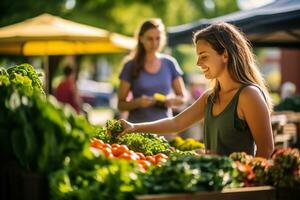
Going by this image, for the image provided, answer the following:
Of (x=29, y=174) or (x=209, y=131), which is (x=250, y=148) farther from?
(x=29, y=174)

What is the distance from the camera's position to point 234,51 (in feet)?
14.0

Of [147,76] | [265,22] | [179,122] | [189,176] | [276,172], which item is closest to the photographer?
[189,176]

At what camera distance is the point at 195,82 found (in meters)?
16.5

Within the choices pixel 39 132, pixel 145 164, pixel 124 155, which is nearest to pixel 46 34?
pixel 124 155

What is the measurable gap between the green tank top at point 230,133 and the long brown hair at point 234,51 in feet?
0.34

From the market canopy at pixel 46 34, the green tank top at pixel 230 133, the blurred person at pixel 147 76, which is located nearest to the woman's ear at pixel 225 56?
the green tank top at pixel 230 133

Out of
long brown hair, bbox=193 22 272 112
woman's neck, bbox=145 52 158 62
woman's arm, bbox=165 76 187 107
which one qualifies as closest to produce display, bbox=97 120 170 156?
A: long brown hair, bbox=193 22 272 112

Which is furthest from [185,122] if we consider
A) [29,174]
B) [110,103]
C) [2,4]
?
[110,103]

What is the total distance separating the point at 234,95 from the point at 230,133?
216 mm

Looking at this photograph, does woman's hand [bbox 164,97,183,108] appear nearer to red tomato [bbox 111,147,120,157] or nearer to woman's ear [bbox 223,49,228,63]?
woman's ear [bbox 223,49,228,63]

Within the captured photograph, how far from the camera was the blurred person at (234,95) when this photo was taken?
Answer: 13.5ft

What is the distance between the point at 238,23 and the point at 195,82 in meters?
6.92

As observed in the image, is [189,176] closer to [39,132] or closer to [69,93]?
[39,132]

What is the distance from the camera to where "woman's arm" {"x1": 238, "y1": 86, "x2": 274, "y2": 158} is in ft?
13.4
